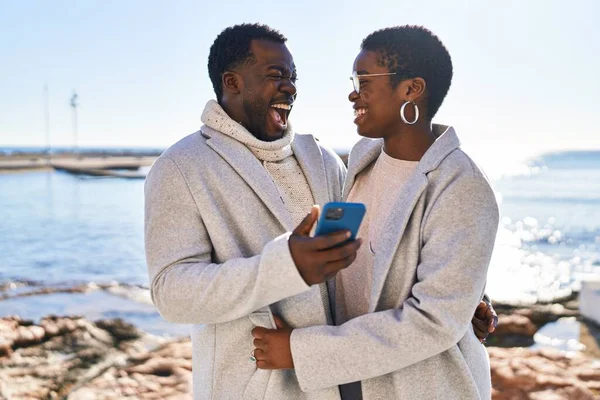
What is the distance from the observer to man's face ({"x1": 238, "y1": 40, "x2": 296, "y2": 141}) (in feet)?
5.83

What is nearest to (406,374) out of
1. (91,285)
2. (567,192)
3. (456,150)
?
(456,150)

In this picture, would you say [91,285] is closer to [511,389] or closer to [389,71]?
[511,389]

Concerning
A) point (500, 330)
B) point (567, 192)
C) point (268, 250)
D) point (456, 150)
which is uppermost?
point (456, 150)

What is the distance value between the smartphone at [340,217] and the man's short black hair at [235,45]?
0.69 metres

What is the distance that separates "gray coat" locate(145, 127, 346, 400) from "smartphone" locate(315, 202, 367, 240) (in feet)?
0.69

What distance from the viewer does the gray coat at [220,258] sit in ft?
4.90

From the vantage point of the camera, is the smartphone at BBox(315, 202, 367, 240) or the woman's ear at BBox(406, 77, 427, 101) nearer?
the smartphone at BBox(315, 202, 367, 240)

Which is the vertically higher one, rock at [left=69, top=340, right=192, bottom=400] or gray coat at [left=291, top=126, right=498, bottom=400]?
gray coat at [left=291, top=126, right=498, bottom=400]

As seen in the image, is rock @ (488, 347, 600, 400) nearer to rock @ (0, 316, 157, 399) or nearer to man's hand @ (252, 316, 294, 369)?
man's hand @ (252, 316, 294, 369)

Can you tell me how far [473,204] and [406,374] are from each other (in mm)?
479

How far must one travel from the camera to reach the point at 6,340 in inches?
195

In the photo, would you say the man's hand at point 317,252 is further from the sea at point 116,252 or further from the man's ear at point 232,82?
the sea at point 116,252

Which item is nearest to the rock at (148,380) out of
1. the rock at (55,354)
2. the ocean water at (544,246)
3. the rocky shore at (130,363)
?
the rocky shore at (130,363)

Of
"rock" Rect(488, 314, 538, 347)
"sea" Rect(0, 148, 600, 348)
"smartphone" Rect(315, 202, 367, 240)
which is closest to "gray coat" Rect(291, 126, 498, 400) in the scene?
"smartphone" Rect(315, 202, 367, 240)
